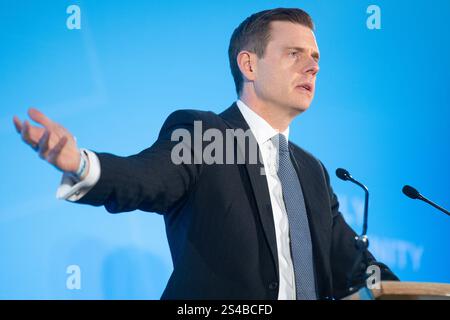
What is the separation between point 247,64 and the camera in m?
2.15

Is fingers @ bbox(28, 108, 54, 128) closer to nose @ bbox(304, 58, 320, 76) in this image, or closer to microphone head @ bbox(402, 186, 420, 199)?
nose @ bbox(304, 58, 320, 76)

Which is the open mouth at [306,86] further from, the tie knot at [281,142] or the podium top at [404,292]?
the podium top at [404,292]

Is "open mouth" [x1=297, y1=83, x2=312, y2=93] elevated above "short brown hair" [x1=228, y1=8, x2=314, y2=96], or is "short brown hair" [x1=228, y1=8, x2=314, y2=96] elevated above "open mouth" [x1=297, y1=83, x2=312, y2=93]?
"short brown hair" [x1=228, y1=8, x2=314, y2=96]

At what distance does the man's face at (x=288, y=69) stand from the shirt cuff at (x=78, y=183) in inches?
34.4

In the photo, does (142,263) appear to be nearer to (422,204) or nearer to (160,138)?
(160,138)

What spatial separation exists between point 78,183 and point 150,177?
0.24 metres

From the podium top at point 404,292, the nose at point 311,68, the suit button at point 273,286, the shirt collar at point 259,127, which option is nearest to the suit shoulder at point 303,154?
the shirt collar at point 259,127

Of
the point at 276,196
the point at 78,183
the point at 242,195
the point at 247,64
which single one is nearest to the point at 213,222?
the point at 242,195

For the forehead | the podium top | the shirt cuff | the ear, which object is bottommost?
the podium top

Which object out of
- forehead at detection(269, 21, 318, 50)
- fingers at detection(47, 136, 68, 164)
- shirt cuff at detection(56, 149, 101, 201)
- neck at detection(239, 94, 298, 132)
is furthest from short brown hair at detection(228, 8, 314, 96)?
fingers at detection(47, 136, 68, 164)

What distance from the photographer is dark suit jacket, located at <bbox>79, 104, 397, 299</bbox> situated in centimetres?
153

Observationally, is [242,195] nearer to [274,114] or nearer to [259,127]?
[259,127]
